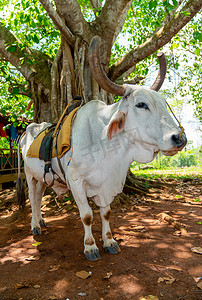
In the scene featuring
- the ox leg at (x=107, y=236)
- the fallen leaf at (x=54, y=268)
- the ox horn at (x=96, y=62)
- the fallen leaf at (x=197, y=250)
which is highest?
the ox horn at (x=96, y=62)

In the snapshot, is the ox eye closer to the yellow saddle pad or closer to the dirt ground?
the yellow saddle pad

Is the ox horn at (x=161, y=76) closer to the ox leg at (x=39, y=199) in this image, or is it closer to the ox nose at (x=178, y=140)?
the ox nose at (x=178, y=140)

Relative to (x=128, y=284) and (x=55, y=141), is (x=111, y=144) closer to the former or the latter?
(x=55, y=141)

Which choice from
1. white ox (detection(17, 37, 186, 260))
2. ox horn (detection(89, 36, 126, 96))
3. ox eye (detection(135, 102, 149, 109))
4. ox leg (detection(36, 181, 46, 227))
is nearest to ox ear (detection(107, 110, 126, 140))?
white ox (detection(17, 37, 186, 260))

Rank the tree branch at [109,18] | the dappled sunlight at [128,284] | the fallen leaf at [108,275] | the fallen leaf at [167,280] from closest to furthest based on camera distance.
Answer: the dappled sunlight at [128,284], the fallen leaf at [167,280], the fallen leaf at [108,275], the tree branch at [109,18]

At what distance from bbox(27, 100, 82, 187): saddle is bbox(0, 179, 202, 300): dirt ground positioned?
861 millimetres

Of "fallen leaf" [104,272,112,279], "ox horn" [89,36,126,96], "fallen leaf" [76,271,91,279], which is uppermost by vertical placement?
"ox horn" [89,36,126,96]

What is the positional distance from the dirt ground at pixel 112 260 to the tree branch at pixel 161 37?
3.06 m

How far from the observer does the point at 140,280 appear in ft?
6.83

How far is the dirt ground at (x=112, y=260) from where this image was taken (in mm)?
1958

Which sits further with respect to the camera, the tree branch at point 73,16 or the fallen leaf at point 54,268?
the tree branch at point 73,16

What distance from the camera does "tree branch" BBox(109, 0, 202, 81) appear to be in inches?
152

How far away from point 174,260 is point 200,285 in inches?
20.0

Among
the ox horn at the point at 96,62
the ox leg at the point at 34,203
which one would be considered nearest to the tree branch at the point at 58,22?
the ox horn at the point at 96,62
